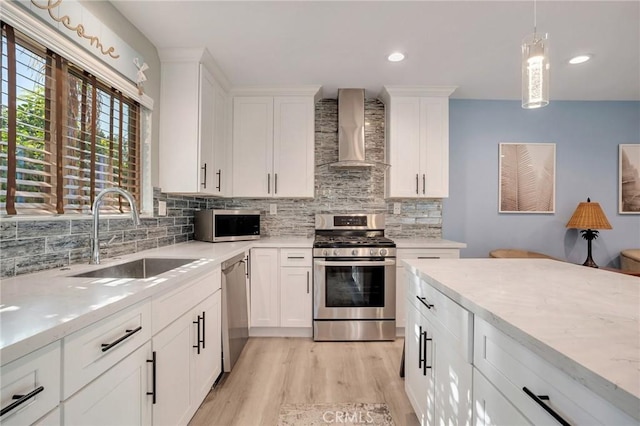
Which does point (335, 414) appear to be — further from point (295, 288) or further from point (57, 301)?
point (57, 301)

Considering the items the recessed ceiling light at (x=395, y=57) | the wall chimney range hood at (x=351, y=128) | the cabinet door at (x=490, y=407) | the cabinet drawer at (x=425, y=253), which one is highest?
the recessed ceiling light at (x=395, y=57)

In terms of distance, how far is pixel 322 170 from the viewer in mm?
3355

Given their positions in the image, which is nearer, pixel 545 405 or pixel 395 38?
pixel 545 405

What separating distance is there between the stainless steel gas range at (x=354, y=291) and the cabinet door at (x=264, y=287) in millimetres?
380

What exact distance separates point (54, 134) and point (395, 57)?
Answer: 92.0 inches

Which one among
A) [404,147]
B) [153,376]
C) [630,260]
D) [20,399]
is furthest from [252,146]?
[630,260]

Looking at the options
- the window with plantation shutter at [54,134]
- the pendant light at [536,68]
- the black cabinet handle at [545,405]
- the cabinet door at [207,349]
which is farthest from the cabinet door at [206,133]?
the black cabinet handle at [545,405]

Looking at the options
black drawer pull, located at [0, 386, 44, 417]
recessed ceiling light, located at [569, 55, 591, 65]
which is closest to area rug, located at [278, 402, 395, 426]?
black drawer pull, located at [0, 386, 44, 417]

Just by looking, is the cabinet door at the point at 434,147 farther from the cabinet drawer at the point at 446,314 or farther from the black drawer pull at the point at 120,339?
the black drawer pull at the point at 120,339

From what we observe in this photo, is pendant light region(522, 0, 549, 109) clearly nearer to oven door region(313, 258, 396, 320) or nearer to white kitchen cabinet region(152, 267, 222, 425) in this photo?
oven door region(313, 258, 396, 320)

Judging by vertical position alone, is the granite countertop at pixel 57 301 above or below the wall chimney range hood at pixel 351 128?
below

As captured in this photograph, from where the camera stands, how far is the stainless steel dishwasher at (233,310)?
6.81 feet

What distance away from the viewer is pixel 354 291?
2.74 m

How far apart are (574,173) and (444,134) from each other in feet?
5.61
